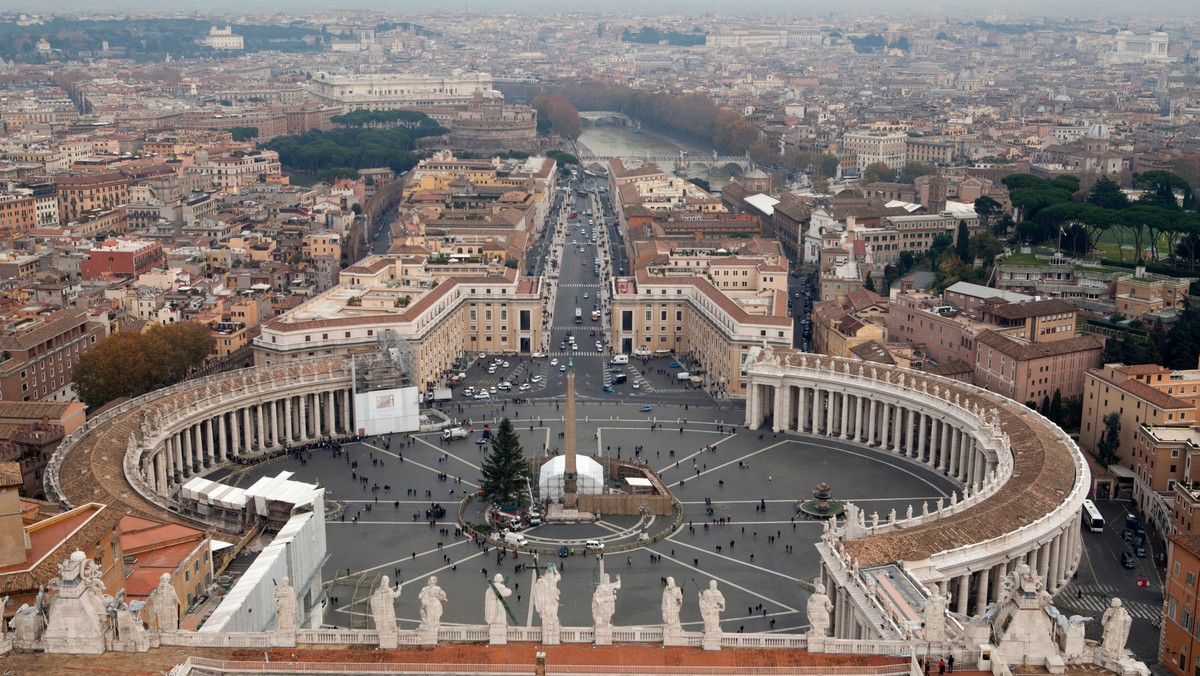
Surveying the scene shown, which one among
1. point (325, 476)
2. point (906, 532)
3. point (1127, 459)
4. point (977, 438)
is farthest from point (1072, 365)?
point (325, 476)

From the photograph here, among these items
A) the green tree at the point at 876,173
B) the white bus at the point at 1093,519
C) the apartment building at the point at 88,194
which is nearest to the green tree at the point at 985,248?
the white bus at the point at 1093,519

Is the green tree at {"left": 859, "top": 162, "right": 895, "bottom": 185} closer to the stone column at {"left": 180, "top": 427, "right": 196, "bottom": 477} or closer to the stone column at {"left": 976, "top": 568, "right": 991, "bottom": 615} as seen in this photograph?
the stone column at {"left": 180, "top": 427, "right": 196, "bottom": 477}

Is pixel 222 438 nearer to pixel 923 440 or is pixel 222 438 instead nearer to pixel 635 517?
pixel 635 517

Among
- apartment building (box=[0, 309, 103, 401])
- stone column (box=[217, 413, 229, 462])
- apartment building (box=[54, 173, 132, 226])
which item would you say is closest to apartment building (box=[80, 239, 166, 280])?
apartment building (box=[0, 309, 103, 401])

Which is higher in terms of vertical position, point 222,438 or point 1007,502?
point 1007,502

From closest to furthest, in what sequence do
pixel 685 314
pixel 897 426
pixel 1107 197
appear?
1. pixel 897 426
2. pixel 685 314
3. pixel 1107 197

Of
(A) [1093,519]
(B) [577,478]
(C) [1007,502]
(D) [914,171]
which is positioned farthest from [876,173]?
(C) [1007,502]
